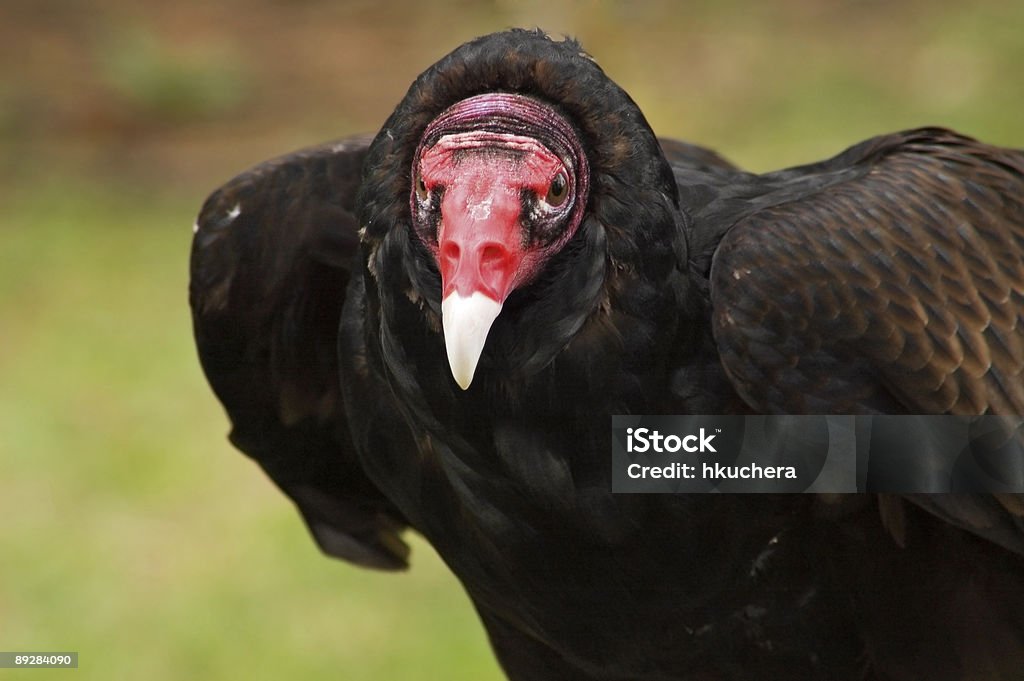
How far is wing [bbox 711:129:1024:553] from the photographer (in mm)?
2881

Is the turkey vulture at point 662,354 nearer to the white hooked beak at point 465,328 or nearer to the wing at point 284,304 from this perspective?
the white hooked beak at point 465,328

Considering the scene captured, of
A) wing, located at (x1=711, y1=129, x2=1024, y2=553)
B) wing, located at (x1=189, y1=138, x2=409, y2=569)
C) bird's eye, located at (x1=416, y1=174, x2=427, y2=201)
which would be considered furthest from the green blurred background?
bird's eye, located at (x1=416, y1=174, x2=427, y2=201)

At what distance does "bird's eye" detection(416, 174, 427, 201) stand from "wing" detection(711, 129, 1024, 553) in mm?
604

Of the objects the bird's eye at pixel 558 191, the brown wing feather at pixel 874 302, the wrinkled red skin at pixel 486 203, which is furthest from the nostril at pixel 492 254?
the brown wing feather at pixel 874 302

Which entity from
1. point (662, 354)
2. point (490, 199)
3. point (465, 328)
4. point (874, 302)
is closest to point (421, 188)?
point (490, 199)

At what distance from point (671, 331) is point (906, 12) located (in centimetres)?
996

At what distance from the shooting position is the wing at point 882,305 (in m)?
2.88

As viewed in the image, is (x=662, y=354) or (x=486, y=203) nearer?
(x=486, y=203)

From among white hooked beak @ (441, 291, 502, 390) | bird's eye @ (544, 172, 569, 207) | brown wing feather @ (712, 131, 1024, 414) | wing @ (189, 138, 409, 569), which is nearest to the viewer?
white hooked beak @ (441, 291, 502, 390)

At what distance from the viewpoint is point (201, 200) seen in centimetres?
990

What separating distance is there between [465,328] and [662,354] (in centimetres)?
53

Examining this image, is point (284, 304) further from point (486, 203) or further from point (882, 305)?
point (882, 305)

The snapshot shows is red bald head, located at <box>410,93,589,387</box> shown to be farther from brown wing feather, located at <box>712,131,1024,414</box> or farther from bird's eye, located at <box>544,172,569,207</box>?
brown wing feather, located at <box>712,131,1024,414</box>

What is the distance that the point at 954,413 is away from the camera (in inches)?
117
